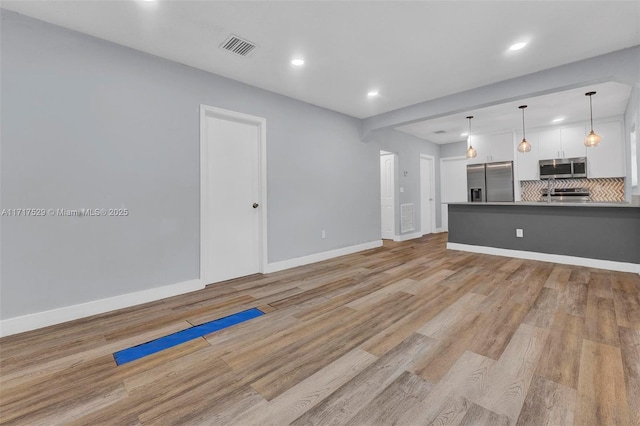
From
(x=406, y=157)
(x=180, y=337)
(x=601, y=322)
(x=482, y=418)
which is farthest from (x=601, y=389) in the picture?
(x=406, y=157)

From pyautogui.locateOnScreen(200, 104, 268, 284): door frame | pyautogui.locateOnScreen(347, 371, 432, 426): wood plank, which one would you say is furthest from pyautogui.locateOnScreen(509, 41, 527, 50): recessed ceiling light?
pyautogui.locateOnScreen(347, 371, 432, 426): wood plank

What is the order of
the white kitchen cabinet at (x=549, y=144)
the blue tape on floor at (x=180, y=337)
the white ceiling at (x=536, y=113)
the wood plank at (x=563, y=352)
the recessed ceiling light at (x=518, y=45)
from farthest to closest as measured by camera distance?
the white kitchen cabinet at (x=549, y=144) → the white ceiling at (x=536, y=113) → the recessed ceiling light at (x=518, y=45) → the blue tape on floor at (x=180, y=337) → the wood plank at (x=563, y=352)

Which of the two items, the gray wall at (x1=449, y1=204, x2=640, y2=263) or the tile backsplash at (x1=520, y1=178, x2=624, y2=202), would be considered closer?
the gray wall at (x1=449, y1=204, x2=640, y2=263)

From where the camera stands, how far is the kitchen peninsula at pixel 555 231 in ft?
12.5

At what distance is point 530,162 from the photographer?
657cm

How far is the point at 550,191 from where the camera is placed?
21.4ft

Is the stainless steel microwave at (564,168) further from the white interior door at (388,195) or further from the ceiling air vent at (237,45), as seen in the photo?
the ceiling air vent at (237,45)

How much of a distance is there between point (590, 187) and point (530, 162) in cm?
129

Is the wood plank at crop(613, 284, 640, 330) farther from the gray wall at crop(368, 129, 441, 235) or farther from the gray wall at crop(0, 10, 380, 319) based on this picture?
the gray wall at crop(0, 10, 380, 319)

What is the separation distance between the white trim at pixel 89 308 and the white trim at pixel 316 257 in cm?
115

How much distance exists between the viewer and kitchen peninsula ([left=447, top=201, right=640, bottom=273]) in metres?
3.80

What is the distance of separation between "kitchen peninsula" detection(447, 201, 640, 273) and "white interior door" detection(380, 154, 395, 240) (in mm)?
1444

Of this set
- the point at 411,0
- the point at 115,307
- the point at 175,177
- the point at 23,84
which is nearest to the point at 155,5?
the point at 23,84

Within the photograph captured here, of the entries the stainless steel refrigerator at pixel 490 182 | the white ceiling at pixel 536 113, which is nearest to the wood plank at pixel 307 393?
the white ceiling at pixel 536 113
